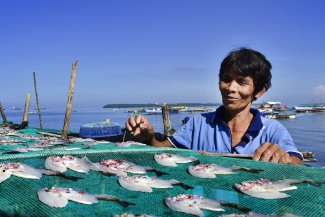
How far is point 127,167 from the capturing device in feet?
7.17

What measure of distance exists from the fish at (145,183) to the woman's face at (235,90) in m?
1.69

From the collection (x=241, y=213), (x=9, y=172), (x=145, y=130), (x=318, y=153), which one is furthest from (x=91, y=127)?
(x=318, y=153)

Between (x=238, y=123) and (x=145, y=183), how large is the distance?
2.12 meters

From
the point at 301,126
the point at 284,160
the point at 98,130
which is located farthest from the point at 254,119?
the point at 301,126

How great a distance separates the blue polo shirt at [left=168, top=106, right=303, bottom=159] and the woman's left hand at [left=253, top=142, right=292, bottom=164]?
1.32ft

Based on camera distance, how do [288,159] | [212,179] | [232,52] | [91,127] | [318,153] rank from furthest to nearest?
[318,153] < [91,127] < [232,52] < [288,159] < [212,179]

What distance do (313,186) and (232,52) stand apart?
6.78 feet

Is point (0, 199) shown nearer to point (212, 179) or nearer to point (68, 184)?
point (68, 184)

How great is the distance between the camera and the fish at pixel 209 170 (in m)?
2.01

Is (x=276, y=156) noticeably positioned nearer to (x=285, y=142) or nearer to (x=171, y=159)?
(x=285, y=142)

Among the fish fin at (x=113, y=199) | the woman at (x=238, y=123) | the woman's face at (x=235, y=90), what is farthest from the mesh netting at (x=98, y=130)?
the fish fin at (x=113, y=199)

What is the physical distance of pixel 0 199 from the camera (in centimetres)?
141

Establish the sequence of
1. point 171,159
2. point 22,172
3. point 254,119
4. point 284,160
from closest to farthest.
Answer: point 22,172 → point 171,159 → point 284,160 → point 254,119

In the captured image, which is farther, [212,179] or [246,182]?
[212,179]
